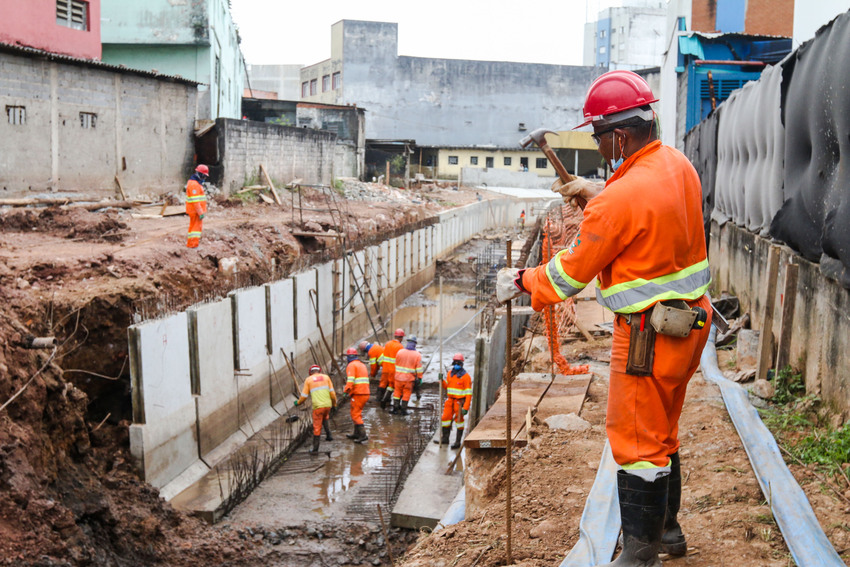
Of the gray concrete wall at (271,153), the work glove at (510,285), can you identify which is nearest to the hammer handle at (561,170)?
the work glove at (510,285)

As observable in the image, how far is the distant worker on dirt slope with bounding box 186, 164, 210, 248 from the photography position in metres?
14.3

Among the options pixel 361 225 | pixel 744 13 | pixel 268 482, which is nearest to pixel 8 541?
pixel 268 482

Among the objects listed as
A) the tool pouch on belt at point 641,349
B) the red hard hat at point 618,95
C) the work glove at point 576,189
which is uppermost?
the red hard hat at point 618,95

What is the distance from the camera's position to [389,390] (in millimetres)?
15492

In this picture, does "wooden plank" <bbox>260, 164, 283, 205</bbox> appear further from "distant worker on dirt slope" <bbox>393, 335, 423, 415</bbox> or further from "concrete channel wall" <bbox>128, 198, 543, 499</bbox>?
"distant worker on dirt slope" <bbox>393, 335, 423, 415</bbox>

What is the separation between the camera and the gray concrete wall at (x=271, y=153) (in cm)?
2506

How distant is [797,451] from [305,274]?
13.3 metres

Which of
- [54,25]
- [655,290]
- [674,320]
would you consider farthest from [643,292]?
[54,25]

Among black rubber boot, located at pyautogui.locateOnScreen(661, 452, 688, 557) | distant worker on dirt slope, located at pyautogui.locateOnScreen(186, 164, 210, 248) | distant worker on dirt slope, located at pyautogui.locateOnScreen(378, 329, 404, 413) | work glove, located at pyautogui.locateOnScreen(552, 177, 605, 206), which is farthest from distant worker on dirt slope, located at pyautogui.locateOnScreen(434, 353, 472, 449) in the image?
black rubber boot, located at pyautogui.locateOnScreen(661, 452, 688, 557)

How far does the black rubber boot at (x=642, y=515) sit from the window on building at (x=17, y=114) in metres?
18.2

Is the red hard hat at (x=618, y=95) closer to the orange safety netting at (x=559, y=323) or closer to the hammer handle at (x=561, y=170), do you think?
the hammer handle at (x=561, y=170)

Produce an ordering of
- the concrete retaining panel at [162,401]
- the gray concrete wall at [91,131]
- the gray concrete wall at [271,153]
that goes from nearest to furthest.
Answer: the concrete retaining panel at [162,401] → the gray concrete wall at [91,131] → the gray concrete wall at [271,153]

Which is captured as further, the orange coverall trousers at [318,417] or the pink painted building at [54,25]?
the pink painted building at [54,25]

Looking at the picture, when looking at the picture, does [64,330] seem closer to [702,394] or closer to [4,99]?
[702,394]
